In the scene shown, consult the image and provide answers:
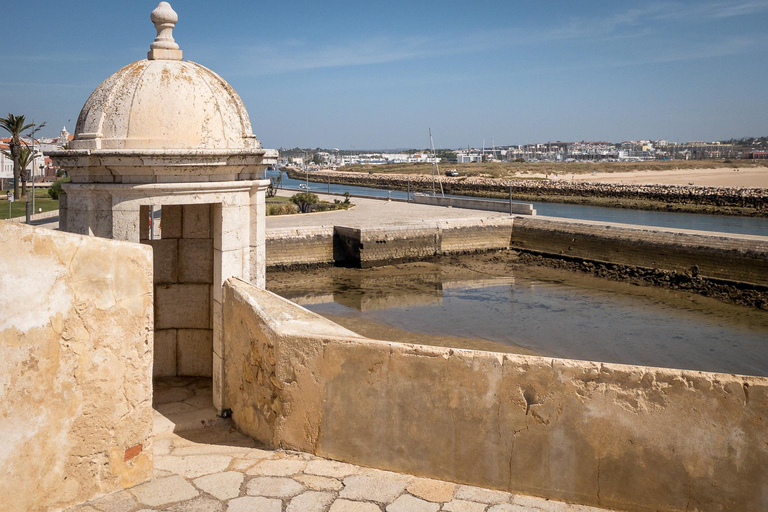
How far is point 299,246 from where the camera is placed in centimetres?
1911

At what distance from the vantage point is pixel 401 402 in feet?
10.9

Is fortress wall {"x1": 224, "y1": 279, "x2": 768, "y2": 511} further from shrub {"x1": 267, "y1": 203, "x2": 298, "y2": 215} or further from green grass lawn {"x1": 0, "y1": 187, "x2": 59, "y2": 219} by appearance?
shrub {"x1": 267, "y1": 203, "x2": 298, "y2": 215}

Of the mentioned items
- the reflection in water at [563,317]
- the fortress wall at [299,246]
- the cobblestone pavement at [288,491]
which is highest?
the cobblestone pavement at [288,491]

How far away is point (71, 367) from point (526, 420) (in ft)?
6.83

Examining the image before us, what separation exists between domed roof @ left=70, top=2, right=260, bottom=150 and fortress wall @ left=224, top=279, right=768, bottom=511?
1.71 m

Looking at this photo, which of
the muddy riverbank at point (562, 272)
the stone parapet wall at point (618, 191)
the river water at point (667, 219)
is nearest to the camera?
the muddy riverbank at point (562, 272)

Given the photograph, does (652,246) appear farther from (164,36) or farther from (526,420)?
(526,420)

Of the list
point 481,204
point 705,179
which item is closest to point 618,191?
point 705,179

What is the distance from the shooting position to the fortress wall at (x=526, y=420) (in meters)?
2.86

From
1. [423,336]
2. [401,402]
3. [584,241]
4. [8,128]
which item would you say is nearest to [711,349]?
[423,336]

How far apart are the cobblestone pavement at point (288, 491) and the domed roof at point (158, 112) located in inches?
84.2

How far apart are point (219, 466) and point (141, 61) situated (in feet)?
9.96

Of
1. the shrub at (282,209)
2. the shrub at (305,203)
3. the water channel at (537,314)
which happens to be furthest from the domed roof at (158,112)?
the shrub at (305,203)

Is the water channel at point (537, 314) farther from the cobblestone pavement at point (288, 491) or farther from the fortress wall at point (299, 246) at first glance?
the cobblestone pavement at point (288, 491)
